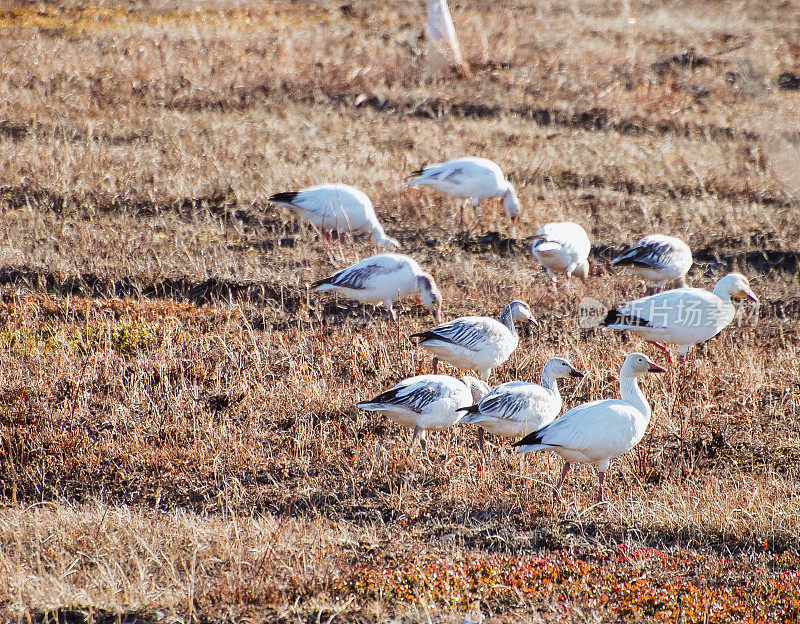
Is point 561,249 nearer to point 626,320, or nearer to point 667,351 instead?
point 626,320

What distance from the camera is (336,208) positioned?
9.45 meters

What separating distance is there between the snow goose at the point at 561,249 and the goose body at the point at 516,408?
8.40 feet

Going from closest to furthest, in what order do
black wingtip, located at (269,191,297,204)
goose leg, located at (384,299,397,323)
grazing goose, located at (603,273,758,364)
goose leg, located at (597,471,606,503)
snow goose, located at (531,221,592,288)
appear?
goose leg, located at (597,471,606,503) < grazing goose, located at (603,273,758,364) < goose leg, located at (384,299,397,323) < snow goose, located at (531,221,592,288) < black wingtip, located at (269,191,297,204)

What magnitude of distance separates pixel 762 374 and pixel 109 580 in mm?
5107

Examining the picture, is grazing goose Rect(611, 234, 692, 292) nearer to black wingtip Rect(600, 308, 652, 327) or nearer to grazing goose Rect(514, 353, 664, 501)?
black wingtip Rect(600, 308, 652, 327)

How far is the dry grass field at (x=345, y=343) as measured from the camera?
175 inches

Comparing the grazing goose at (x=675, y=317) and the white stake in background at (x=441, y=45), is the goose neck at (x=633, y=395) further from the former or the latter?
the white stake in background at (x=441, y=45)

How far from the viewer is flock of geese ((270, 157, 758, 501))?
17.7ft

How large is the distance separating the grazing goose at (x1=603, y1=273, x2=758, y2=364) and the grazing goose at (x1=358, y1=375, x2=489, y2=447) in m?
2.02

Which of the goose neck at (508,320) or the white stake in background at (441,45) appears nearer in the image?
the goose neck at (508,320)

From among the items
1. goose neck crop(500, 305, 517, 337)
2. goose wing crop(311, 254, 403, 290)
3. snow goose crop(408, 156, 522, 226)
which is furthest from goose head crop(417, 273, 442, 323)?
snow goose crop(408, 156, 522, 226)

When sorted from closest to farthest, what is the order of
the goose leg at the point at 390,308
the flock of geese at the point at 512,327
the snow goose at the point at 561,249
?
the flock of geese at the point at 512,327 < the goose leg at the point at 390,308 < the snow goose at the point at 561,249

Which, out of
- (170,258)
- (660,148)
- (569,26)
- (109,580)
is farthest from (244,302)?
(569,26)

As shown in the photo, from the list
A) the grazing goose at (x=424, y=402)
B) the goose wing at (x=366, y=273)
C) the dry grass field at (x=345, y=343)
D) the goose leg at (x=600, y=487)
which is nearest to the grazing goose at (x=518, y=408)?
the grazing goose at (x=424, y=402)
